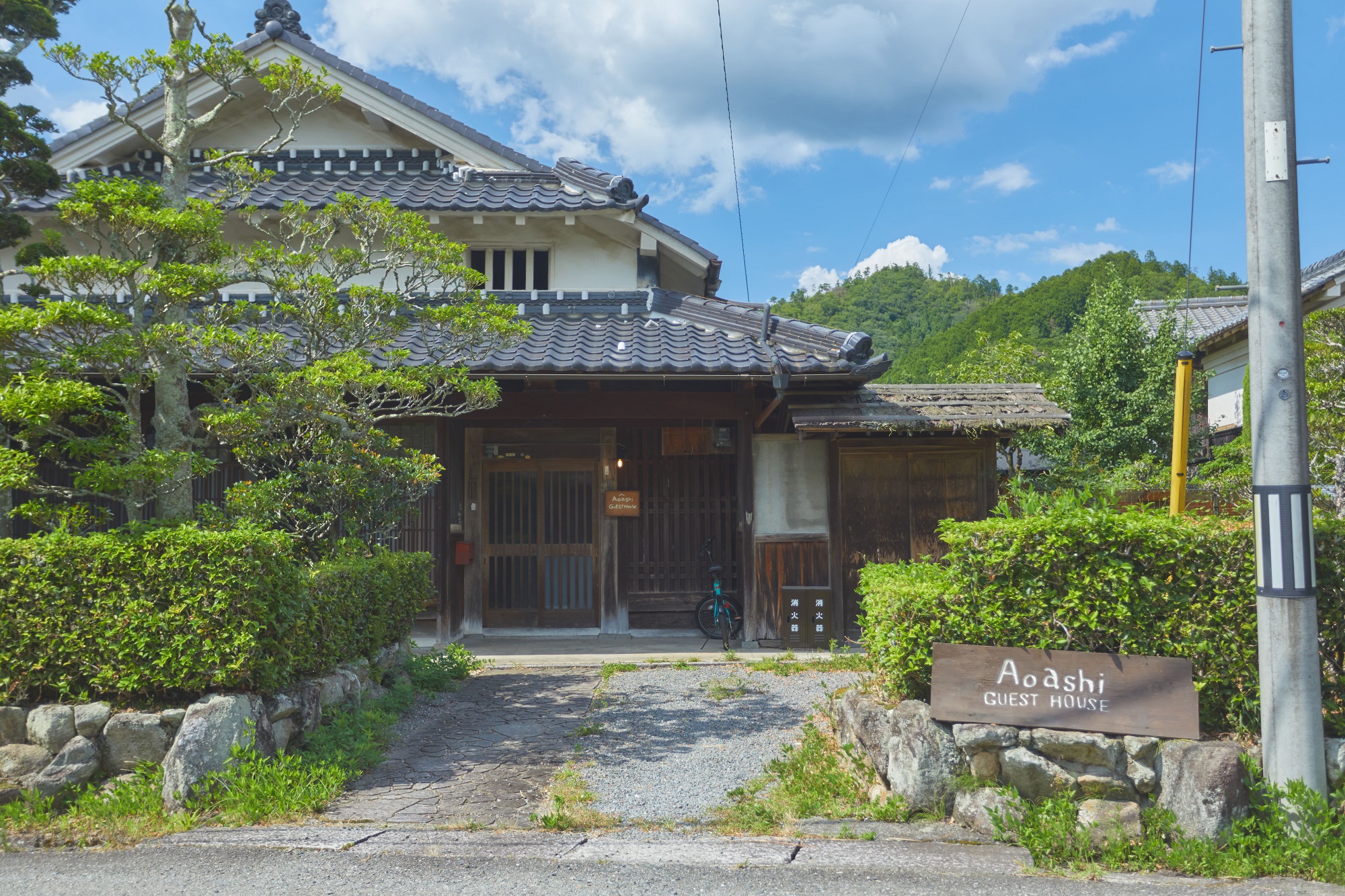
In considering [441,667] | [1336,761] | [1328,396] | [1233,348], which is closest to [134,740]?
[441,667]

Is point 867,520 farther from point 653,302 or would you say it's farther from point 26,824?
point 26,824

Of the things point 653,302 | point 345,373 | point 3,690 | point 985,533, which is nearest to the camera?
point 985,533

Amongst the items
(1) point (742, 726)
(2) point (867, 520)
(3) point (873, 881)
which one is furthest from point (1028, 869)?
(2) point (867, 520)

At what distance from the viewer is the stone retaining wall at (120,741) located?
5105mm

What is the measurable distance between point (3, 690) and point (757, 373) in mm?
6937

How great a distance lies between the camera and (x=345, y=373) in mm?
6211

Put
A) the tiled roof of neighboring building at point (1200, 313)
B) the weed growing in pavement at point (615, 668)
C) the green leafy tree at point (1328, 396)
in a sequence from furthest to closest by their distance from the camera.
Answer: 1. the tiled roof of neighboring building at point (1200, 313)
2. the weed growing in pavement at point (615, 668)
3. the green leafy tree at point (1328, 396)

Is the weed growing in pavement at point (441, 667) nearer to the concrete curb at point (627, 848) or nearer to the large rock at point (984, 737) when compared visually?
the concrete curb at point (627, 848)

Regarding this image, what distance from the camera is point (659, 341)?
33.4 ft

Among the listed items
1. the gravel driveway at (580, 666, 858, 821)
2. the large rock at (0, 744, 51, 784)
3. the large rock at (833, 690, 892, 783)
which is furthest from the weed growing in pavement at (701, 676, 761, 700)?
the large rock at (0, 744, 51, 784)

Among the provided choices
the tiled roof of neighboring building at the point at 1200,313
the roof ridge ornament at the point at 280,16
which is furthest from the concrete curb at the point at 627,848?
the tiled roof of neighboring building at the point at 1200,313

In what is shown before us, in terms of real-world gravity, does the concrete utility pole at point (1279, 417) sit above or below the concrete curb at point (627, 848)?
above

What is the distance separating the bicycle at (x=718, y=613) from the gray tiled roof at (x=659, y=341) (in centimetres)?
281

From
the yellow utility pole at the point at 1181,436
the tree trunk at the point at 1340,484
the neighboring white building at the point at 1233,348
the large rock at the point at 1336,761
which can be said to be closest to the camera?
the large rock at the point at 1336,761
